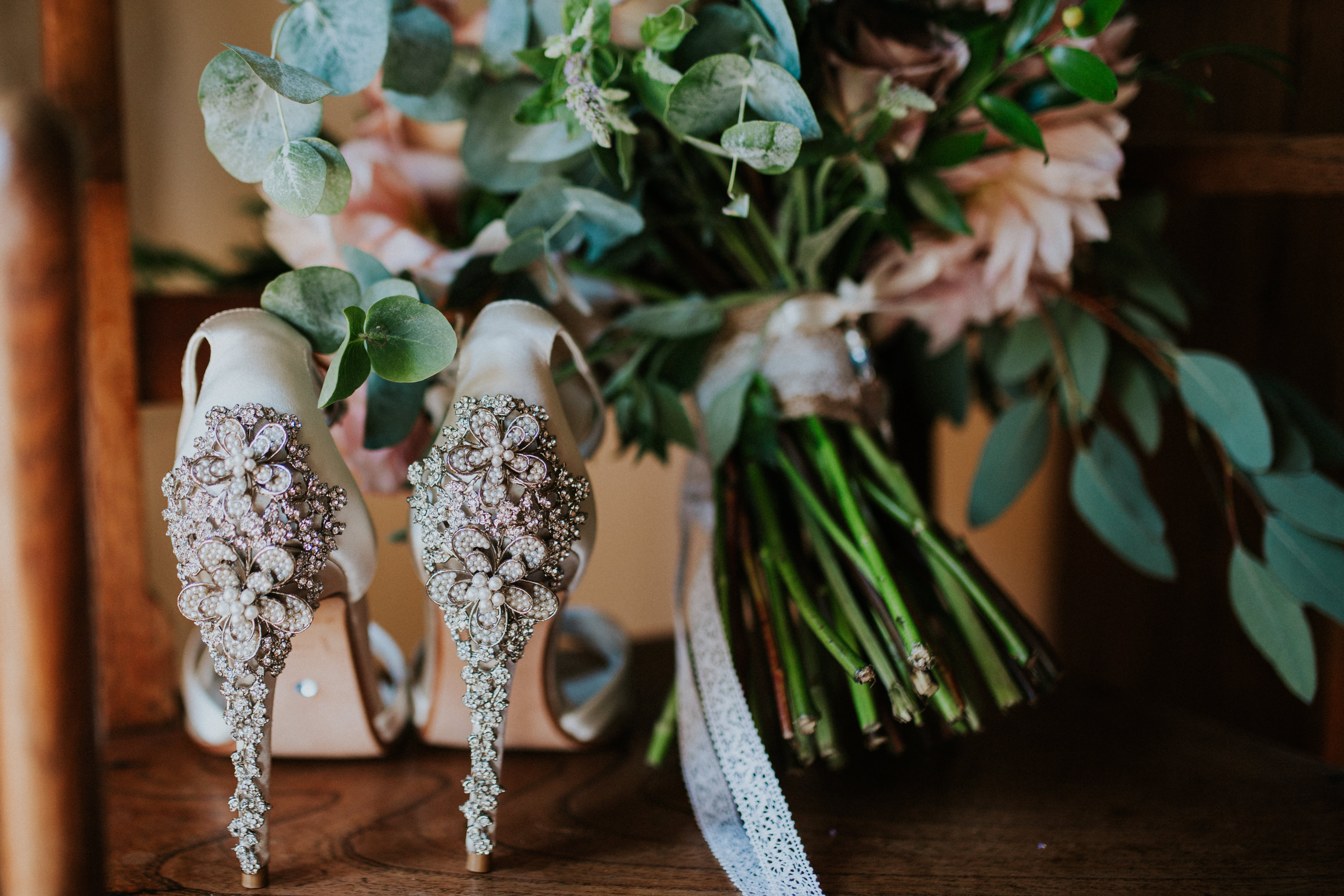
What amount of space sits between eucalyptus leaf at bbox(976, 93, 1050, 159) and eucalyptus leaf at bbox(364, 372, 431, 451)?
1.01 ft

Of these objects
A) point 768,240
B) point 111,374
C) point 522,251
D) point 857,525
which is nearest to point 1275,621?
point 857,525

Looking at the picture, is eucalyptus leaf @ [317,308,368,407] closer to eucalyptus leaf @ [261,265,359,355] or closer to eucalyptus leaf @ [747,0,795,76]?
eucalyptus leaf @ [261,265,359,355]

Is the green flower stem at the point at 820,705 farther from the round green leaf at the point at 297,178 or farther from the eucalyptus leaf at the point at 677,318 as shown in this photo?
the round green leaf at the point at 297,178

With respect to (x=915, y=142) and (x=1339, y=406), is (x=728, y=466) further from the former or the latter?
(x=1339, y=406)

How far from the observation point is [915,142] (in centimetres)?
47

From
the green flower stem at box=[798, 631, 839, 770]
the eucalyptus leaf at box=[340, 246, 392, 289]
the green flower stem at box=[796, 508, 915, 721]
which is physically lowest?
the green flower stem at box=[798, 631, 839, 770]

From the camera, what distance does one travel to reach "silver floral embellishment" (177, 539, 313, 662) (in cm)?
34

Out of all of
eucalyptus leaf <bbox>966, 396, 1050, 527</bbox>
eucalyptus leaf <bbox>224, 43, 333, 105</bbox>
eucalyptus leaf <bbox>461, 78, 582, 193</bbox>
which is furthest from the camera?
eucalyptus leaf <bbox>966, 396, 1050, 527</bbox>

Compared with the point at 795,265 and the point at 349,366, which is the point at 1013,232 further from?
the point at 349,366

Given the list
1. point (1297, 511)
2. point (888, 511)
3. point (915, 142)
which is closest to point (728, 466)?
point (888, 511)

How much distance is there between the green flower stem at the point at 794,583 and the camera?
0.39 m

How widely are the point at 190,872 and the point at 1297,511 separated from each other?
599 millimetres

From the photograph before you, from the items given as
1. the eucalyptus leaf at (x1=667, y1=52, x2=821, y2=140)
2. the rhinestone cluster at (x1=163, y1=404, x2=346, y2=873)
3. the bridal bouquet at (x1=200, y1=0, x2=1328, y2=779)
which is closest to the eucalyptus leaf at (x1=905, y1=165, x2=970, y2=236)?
the bridal bouquet at (x1=200, y1=0, x2=1328, y2=779)

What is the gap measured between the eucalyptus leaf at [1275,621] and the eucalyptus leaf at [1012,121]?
269 millimetres
